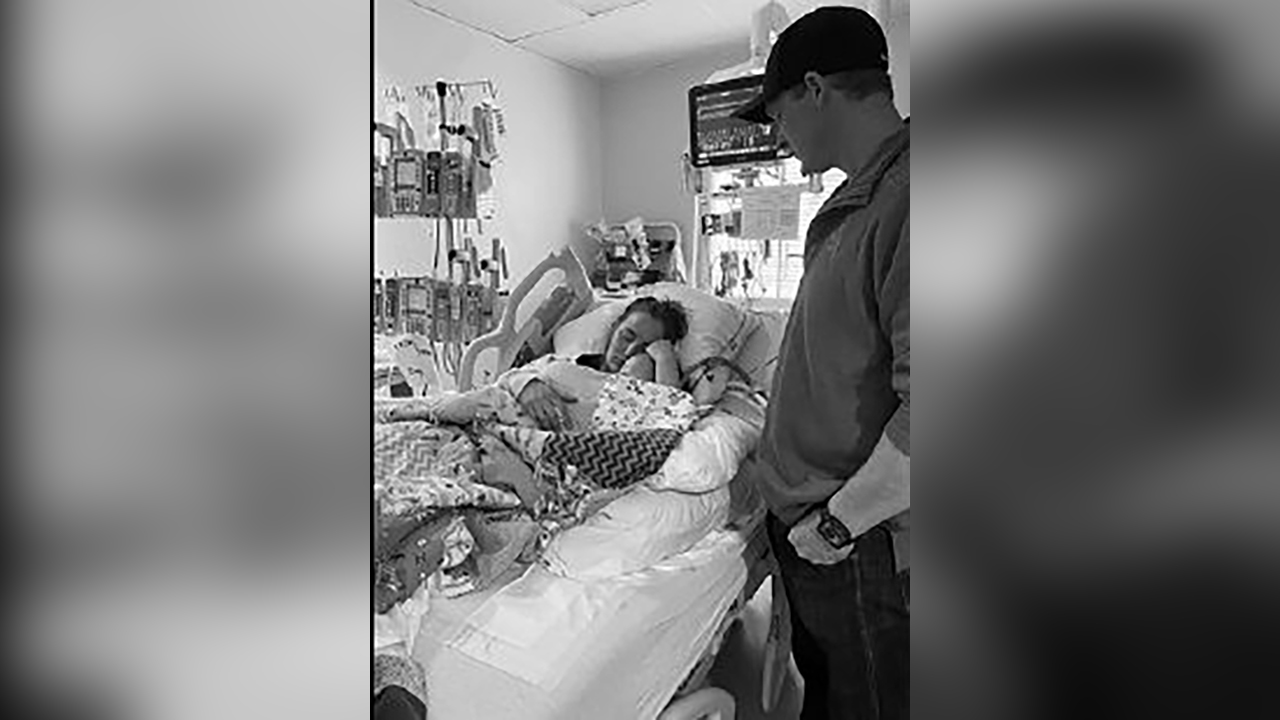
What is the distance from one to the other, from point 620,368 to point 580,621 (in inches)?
13.3

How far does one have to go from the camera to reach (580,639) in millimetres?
993

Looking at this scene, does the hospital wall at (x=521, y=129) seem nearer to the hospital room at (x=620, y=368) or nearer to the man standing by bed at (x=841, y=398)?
the hospital room at (x=620, y=368)

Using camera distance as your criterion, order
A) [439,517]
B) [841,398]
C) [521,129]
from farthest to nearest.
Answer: [521,129] → [439,517] → [841,398]

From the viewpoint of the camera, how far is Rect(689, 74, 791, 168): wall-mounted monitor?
948mm

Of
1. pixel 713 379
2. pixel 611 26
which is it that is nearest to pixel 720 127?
pixel 611 26

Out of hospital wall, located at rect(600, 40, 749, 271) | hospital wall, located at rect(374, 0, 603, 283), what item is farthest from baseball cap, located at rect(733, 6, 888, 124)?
hospital wall, located at rect(374, 0, 603, 283)

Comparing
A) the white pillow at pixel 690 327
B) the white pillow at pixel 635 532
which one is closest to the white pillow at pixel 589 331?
the white pillow at pixel 690 327

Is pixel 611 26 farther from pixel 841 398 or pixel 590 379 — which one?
pixel 841 398

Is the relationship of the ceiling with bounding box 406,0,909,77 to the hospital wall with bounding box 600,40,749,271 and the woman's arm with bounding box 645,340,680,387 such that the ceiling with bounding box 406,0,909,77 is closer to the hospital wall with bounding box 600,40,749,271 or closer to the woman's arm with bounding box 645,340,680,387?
the hospital wall with bounding box 600,40,749,271
